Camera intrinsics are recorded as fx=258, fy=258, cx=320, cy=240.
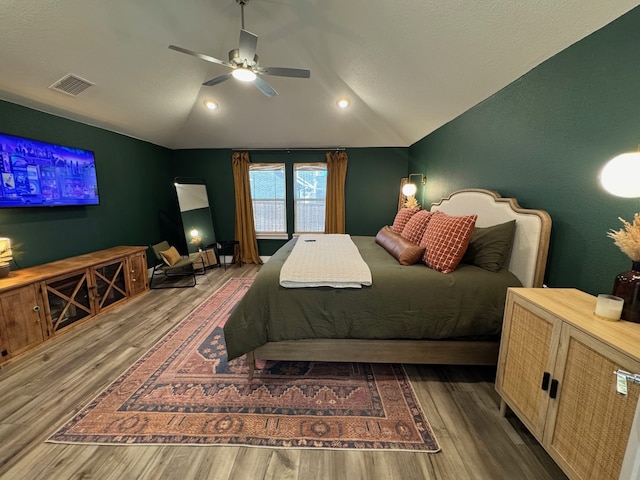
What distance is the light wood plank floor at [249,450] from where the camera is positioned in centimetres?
126

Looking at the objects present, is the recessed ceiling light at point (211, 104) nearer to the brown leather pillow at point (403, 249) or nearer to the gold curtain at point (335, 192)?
the gold curtain at point (335, 192)

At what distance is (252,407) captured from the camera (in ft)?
5.43

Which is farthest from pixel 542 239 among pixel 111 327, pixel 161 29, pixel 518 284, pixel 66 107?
pixel 66 107

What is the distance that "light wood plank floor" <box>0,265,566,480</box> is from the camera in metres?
1.26

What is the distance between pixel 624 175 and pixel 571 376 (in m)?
0.86

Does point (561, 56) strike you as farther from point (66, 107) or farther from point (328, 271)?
point (66, 107)

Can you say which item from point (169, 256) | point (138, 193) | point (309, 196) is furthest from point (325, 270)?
point (138, 193)

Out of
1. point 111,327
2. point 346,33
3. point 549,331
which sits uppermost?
point 346,33

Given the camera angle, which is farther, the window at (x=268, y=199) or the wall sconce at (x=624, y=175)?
the window at (x=268, y=199)

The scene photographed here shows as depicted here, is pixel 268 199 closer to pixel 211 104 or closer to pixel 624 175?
pixel 211 104

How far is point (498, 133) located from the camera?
230 centimetres

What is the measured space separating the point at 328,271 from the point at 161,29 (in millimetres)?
2752

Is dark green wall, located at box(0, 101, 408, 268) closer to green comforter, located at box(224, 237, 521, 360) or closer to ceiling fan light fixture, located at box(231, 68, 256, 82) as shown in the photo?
ceiling fan light fixture, located at box(231, 68, 256, 82)

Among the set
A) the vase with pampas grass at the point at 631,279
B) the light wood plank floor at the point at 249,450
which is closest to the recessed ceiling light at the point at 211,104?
the light wood plank floor at the point at 249,450
